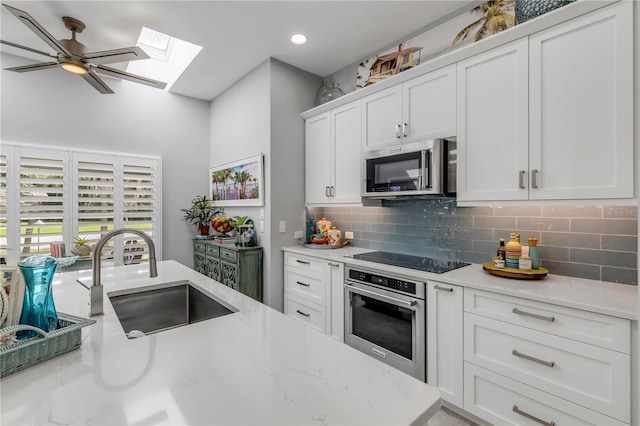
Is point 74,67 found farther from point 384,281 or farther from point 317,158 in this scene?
point 384,281

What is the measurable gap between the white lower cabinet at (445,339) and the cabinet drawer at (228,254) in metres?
2.01

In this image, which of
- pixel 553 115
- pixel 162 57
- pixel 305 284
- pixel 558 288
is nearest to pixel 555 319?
pixel 558 288

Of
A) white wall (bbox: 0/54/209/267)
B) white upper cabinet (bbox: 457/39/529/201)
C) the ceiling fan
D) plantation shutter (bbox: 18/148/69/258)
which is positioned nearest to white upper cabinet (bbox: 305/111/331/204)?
white upper cabinet (bbox: 457/39/529/201)

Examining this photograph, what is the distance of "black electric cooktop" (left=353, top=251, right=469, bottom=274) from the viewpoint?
7.13 ft

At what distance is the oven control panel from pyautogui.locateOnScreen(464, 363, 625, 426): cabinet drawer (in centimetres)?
55

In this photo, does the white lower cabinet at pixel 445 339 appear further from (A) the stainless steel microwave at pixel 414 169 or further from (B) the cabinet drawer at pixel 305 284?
(B) the cabinet drawer at pixel 305 284

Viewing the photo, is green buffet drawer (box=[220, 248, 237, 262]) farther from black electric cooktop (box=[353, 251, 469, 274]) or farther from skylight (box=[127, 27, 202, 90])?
skylight (box=[127, 27, 202, 90])

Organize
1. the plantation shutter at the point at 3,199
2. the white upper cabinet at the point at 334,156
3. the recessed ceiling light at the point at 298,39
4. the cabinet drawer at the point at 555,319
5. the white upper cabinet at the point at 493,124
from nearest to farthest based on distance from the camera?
the cabinet drawer at the point at 555,319 < the white upper cabinet at the point at 493,124 < the recessed ceiling light at the point at 298,39 < the white upper cabinet at the point at 334,156 < the plantation shutter at the point at 3,199

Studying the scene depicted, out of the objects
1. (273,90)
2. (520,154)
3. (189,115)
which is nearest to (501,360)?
(520,154)

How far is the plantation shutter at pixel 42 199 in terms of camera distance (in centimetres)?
315

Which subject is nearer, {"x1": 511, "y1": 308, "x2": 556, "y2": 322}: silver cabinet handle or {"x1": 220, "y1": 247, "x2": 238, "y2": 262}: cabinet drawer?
{"x1": 511, "y1": 308, "x2": 556, "y2": 322}: silver cabinet handle

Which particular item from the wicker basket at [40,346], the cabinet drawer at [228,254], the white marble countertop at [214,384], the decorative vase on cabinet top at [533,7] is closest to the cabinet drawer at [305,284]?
the cabinet drawer at [228,254]

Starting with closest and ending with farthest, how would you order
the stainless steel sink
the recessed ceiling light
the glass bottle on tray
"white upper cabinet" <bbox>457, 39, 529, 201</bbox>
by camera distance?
the glass bottle on tray
the stainless steel sink
"white upper cabinet" <bbox>457, 39, 529, 201</bbox>
the recessed ceiling light

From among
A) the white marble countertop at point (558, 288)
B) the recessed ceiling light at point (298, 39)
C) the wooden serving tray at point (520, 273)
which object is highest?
the recessed ceiling light at point (298, 39)
